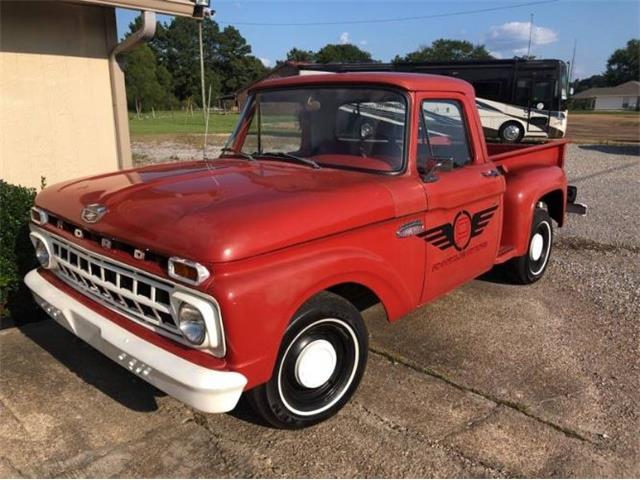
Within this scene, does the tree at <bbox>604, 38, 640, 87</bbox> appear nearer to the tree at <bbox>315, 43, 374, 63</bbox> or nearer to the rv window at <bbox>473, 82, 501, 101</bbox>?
the tree at <bbox>315, 43, 374, 63</bbox>

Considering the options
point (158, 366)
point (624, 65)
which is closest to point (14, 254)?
point (158, 366)

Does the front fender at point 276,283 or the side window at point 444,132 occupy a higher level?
the side window at point 444,132

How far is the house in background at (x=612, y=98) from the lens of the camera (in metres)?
89.6

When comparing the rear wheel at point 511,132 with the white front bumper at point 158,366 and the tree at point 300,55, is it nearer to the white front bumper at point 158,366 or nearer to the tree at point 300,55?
the white front bumper at point 158,366

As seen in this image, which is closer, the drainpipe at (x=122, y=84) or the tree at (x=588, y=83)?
the drainpipe at (x=122, y=84)

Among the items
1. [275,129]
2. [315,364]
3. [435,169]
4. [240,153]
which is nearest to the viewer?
[315,364]

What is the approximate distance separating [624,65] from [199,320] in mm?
124618

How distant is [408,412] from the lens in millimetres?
3039

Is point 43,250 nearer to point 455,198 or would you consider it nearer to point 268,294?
point 268,294

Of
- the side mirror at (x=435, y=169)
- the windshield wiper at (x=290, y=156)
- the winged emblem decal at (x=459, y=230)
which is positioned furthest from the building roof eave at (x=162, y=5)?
the winged emblem decal at (x=459, y=230)

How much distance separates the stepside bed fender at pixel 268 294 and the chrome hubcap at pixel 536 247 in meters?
2.71

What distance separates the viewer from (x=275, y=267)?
243 cm

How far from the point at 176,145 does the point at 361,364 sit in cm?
1827

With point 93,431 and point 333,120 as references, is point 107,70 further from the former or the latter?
point 93,431
